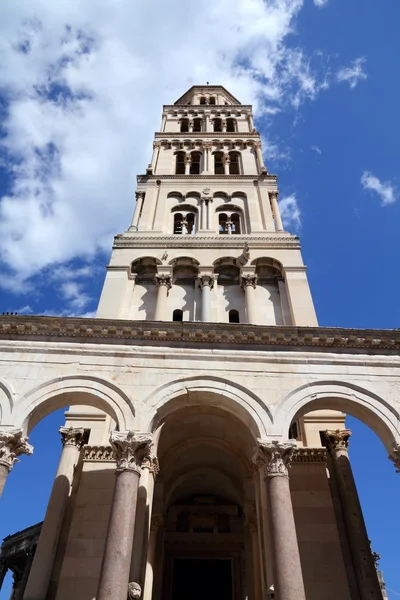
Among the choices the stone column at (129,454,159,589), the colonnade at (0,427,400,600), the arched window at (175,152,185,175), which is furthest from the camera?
the arched window at (175,152,185,175)

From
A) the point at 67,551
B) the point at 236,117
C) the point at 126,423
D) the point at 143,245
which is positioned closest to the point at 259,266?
the point at 143,245

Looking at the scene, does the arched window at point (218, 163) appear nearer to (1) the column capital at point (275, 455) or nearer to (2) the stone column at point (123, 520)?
(1) the column capital at point (275, 455)

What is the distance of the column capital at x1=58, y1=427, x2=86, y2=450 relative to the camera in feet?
50.4

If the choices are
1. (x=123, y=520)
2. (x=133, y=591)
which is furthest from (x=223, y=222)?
(x=133, y=591)

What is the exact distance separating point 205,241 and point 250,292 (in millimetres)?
4162

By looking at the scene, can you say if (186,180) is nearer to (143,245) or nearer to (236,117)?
(143,245)

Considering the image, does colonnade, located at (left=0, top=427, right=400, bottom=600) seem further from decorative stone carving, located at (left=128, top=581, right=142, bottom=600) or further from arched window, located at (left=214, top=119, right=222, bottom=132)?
arched window, located at (left=214, top=119, right=222, bottom=132)

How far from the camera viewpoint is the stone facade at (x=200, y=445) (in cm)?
1227

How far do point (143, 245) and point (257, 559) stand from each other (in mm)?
15223

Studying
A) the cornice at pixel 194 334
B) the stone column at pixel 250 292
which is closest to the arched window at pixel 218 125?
the stone column at pixel 250 292

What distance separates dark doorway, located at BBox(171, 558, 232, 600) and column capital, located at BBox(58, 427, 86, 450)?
666cm

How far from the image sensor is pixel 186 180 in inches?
1150

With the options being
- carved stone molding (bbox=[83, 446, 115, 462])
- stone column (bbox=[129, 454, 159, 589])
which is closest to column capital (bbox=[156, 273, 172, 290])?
carved stone molding (bbox=[83, 446, 115, 462])

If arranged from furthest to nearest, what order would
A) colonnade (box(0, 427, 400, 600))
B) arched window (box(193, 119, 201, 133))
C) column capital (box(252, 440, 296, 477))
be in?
arched window (box(193, 119, 201, 133)), column capital (box(252, 440, 296, 477)), colonnade (box(0, 427, 400, 600))
